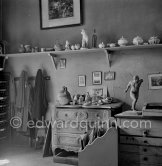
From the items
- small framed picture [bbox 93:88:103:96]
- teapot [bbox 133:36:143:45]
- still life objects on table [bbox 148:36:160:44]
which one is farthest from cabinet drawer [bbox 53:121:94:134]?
still life objects on table [bbox 148:36:160:44]

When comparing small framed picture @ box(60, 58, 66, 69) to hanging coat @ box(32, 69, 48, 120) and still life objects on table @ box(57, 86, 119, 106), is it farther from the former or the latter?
still life objects on table @ box(57, 86, 119, 106)

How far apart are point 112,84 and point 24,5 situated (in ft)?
7.32

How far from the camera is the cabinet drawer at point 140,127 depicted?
2947mm

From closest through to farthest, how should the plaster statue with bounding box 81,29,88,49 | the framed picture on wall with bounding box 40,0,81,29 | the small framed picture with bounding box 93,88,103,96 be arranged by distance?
the plaster statue with bounding box 81,29,88,49, the small framed picture with bounding box 93,88,103,96, the framed picture on wall with bounding box 40,0,81,29

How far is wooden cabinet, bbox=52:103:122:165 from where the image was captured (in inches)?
137

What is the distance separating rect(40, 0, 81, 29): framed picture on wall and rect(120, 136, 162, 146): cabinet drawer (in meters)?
2.10

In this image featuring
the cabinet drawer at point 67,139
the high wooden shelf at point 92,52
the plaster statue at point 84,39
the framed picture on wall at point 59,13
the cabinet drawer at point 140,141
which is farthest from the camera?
the framed picture on wall at point 59,13

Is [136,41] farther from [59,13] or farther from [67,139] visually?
[67,139]

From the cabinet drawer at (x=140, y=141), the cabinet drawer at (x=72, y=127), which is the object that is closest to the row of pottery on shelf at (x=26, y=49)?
the cabinet drawer at (x=72, y=127)

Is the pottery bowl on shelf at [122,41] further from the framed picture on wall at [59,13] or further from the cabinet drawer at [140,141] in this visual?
the cabinet drawer at [140,141]

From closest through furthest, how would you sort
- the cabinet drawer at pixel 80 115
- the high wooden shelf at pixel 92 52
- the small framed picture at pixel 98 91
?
the cabinet drawer at pixel 80 115 < the high wooden shelf at pixel 92 52 < the small framed picture at pixel 98 91

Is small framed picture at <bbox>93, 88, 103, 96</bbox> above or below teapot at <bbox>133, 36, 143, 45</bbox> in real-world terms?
below

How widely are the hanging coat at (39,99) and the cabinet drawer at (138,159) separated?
1.73 m

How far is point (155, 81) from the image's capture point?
376 cm
